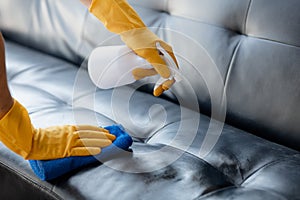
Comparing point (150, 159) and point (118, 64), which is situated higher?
point (118, 64)

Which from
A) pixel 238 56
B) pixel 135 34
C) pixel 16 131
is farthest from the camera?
pixel 238 56

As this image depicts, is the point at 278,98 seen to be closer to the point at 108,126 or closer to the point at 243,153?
the point at 243,153

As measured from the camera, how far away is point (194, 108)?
4.25ft

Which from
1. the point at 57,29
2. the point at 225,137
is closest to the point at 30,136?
the point at 225,137

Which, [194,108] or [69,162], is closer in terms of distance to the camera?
[69,162]

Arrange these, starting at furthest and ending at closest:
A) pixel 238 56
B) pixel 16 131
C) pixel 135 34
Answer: pixel 238 56 < pixel 135 34 < pixel 16 131

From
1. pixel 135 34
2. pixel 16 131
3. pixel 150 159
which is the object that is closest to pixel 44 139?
pixel 16 131

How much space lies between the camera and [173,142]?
43.5 inches

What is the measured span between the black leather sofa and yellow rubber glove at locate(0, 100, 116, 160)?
0.05 meters

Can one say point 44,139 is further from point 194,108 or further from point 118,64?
point 194,108

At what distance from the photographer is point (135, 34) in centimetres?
112

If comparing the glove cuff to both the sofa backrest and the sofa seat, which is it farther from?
the sofa backrest

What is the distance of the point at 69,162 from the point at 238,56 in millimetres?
548

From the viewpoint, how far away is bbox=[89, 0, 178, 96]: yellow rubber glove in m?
1.08
